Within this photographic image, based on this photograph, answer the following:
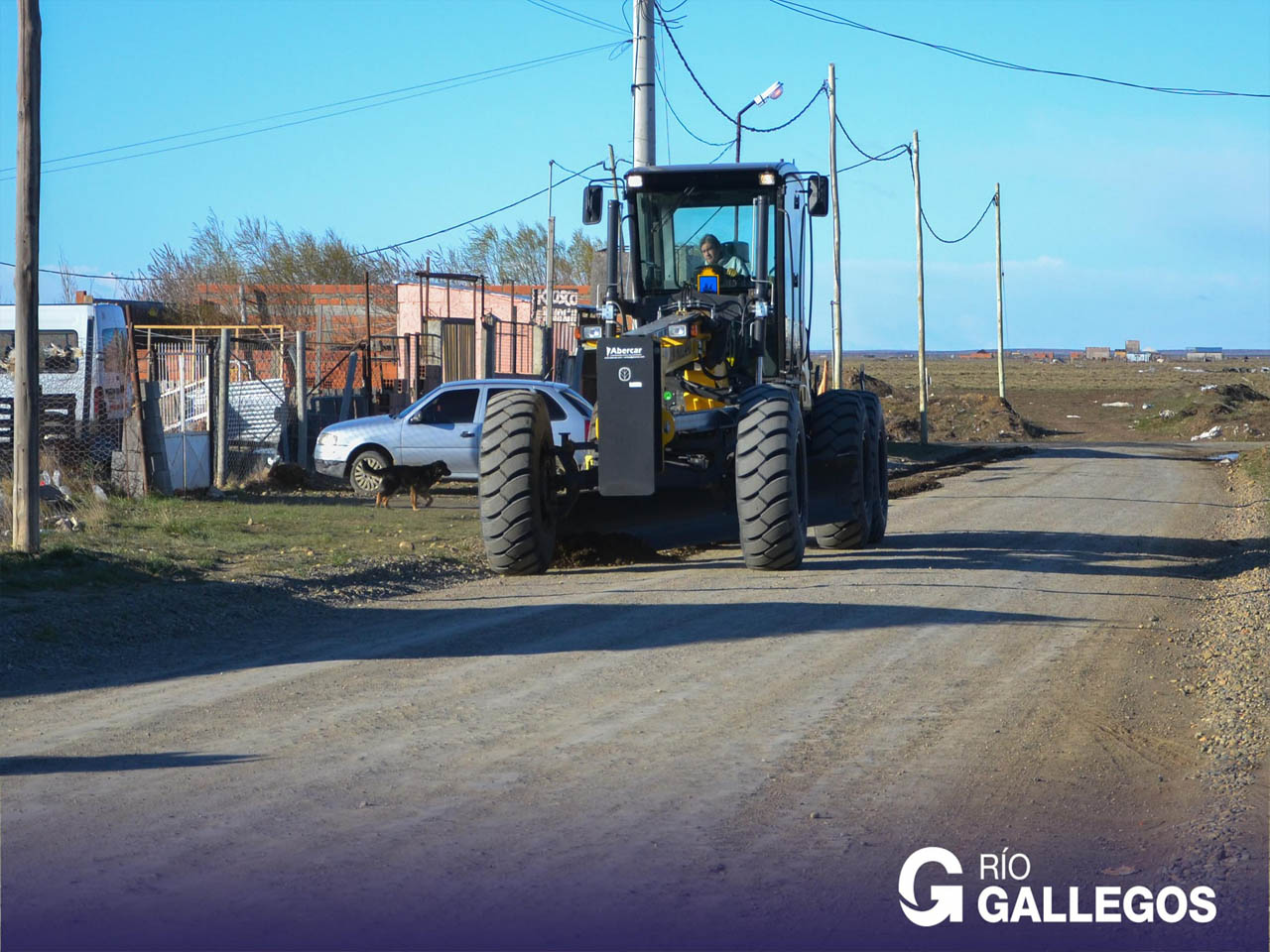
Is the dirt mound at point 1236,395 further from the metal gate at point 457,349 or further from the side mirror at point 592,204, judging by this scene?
the side mirror at point 592,204

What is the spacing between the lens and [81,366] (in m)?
19.8

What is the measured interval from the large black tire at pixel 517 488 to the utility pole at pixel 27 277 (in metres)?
3.88

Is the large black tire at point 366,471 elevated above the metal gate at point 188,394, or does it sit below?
below

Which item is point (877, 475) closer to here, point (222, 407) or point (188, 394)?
point (222, 407)

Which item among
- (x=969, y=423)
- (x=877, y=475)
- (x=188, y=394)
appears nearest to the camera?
(x=877, y=475)

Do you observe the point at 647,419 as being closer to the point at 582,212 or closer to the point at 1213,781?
the point at 582,212

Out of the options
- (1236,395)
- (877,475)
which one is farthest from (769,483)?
(1236,395)

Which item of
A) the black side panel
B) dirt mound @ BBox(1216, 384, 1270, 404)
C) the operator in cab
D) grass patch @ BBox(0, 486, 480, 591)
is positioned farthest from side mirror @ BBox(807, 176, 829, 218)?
dirt mound @ BBox(1216, 384, 1270, 404)

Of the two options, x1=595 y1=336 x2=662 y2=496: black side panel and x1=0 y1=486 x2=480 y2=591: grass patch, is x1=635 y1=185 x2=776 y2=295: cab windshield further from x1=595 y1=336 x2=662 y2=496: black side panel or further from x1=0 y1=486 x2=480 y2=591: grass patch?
x1=0 y1=486 x2=480 y2=591: grass patch

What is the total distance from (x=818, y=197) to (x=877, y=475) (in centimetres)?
338

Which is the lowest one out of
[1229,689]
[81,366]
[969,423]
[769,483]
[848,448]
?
[1229,689]

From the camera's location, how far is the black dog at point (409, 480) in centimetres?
1800

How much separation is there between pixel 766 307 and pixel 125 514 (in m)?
7.50

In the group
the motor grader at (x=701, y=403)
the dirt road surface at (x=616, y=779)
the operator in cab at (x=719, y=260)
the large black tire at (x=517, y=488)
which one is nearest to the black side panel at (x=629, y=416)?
the motor grader at (x=701, y=403)
